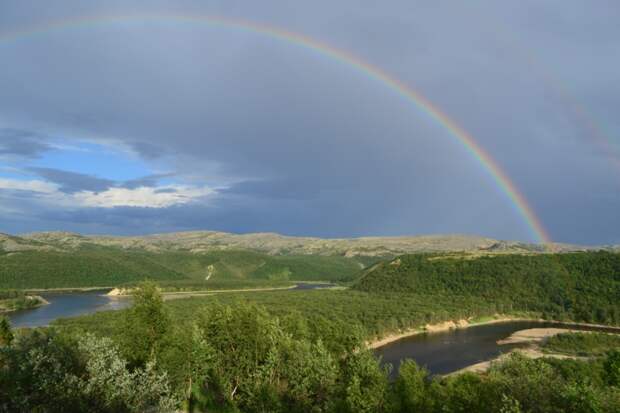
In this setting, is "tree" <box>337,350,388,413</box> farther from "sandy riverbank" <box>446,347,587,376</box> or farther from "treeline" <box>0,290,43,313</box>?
"treeline" <box>0,290,43,313</box>

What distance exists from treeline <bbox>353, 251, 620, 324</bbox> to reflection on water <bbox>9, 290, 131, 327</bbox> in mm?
85705

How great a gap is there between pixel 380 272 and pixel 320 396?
14659cm

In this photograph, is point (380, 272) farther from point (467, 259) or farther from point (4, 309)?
point (4, 309)

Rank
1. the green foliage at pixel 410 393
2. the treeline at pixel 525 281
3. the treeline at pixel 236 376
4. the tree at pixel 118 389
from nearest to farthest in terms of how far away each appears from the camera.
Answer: the treeline at pixel 236 376 < the tree at pixel 118 389 < the green foliage at pixel 410 393 < the treeline at pixel 525 281

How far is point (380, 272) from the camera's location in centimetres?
17500

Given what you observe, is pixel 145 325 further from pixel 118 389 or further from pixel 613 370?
pixel 613 370

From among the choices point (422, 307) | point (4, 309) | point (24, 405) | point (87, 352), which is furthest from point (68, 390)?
point (4, 309)

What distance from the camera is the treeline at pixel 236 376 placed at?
17.5 metres

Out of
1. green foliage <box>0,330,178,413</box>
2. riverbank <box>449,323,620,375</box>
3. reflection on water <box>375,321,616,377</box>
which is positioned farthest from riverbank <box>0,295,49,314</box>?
green foliage <box>0,330,178,413</box>

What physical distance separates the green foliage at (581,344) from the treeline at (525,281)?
32469mm

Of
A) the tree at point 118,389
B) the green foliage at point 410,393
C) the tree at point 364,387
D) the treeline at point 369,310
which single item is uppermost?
the tree at point 118,389

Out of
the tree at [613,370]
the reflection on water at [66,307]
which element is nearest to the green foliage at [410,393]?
the tree at [613,370]

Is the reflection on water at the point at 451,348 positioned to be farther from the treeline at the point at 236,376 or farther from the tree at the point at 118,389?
the tree at the point at 118,389

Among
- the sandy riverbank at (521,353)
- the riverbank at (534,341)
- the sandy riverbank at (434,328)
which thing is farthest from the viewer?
the sandy riverbank at (434,328)
